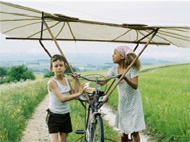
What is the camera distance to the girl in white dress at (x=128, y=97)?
437cm

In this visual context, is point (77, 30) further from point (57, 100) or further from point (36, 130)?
point (36, 130)

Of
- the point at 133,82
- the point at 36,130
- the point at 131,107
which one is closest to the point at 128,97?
the point at 131,107

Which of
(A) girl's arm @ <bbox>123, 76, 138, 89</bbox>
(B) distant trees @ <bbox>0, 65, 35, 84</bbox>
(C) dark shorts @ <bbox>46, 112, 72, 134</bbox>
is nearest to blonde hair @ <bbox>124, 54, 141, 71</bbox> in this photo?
(A) girl's arm @ <bbox>123, 76, 138, 89</bbox>

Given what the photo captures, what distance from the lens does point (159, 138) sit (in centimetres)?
586

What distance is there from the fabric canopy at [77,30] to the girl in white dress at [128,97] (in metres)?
0.45

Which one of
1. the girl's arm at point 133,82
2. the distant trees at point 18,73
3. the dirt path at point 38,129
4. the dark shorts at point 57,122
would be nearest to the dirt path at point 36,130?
the dirt path at point 38,129

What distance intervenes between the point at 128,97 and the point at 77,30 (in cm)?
162

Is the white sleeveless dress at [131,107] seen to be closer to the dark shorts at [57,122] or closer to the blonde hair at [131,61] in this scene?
the blonde hair at [131,61]

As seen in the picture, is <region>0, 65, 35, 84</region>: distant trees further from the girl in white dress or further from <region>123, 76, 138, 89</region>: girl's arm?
<region>123, 76, 138, 89</region>: girl's arm

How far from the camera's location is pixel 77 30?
521cm

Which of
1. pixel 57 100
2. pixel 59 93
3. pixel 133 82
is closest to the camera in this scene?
pixel 59 93

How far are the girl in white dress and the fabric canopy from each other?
45cm

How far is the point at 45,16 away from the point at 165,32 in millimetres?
2286

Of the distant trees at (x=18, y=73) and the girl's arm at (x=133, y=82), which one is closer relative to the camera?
the girl's arm at (x=133, y=82)
